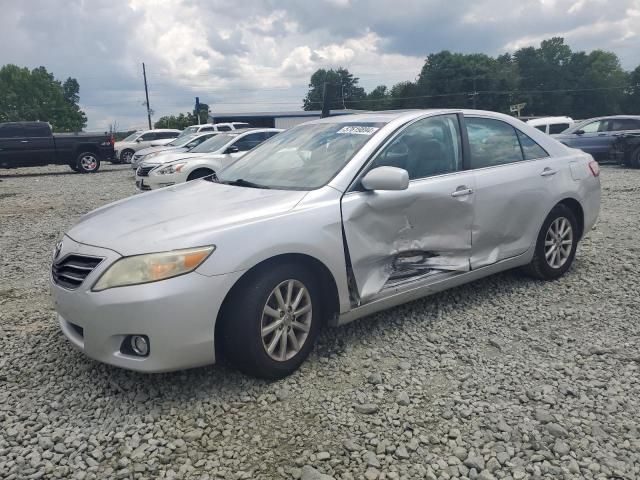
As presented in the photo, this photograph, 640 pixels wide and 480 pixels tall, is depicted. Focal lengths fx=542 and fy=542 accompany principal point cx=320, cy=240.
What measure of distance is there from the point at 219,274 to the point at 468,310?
2.25 meters

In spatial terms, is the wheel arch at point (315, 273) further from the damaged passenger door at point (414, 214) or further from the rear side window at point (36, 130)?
the rear side window at point (36, 130)

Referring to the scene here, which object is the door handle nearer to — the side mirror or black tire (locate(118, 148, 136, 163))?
the side mirror

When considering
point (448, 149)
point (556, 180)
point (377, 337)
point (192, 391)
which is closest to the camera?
point (192, 391)

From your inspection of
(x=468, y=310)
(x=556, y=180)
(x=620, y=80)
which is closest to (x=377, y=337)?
(x=468, y=310)

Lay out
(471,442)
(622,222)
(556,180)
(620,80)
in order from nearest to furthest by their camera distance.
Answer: (471,442)
(556,180)
(622,222)
(620,80)

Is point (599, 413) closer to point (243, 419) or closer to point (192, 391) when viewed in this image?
point (243, 419)

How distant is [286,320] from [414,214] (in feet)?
3.99

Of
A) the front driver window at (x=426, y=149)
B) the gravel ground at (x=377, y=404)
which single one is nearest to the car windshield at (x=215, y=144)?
the gravel ground at (x=377, y=404)

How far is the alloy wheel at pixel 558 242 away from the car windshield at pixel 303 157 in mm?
2010

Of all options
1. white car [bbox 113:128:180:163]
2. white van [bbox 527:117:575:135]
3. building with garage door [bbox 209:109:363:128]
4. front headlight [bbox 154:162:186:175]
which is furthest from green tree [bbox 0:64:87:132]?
front headlight [bbox 154:162:186:175]

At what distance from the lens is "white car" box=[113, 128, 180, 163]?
24.2m

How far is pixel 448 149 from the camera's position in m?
4.14

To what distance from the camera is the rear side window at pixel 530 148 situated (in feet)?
15.5

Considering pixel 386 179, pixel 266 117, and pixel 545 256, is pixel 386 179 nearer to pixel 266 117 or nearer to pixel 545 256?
pixel 545 256
